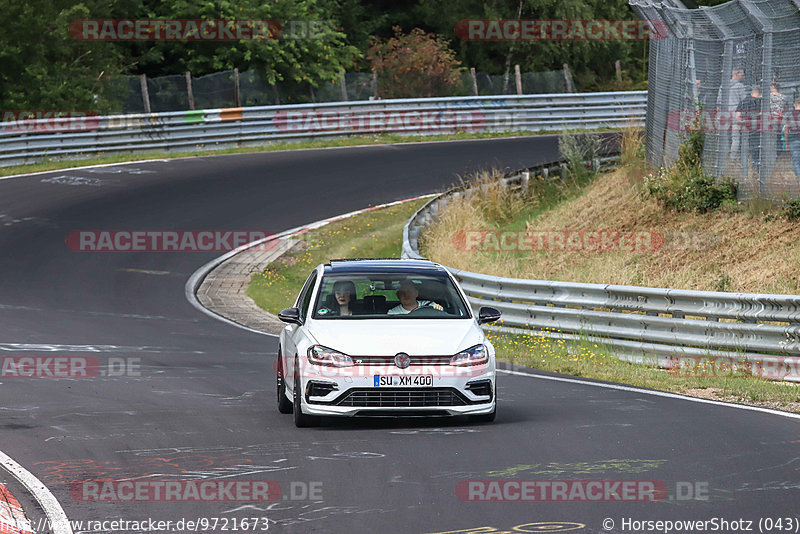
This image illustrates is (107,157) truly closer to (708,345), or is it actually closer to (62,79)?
(62,79)

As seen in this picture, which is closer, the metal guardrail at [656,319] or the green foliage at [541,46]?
the metal guardrail at [656,319]

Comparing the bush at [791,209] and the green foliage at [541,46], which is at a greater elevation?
the green foliage at [541,46]

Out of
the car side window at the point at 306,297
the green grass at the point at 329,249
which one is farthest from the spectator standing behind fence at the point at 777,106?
the car side window at the point at 306,297

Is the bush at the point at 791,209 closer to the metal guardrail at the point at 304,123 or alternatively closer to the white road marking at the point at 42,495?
the white road marking at the point at 42,495

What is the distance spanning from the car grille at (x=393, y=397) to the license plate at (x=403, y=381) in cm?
4

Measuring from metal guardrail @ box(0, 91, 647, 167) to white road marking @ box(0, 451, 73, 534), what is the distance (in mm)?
25761

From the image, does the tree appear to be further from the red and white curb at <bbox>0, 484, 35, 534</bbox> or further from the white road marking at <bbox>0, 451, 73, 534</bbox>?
the red and white curb at <bbox>0, 484, 35, 534</bbox>

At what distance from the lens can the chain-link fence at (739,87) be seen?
19547mm

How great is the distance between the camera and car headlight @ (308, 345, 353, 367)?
35.6ft

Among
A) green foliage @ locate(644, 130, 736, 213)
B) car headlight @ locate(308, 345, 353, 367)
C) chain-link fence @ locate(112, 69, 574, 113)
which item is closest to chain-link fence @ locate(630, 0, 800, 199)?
green foliage @ locate(644, 130, 736, 213)

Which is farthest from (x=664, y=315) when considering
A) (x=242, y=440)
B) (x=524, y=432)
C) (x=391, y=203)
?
(x=391, y=203)

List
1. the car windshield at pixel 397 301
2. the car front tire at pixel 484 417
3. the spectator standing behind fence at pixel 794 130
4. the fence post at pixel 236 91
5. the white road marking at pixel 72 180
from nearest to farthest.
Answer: the car front tire at pixel 484 417, the car windshield at pixel 397 301, the spectator standing behind fence at pixel 794 130, the white road marking at pixel 72 180, the fence post at pixel 236 91

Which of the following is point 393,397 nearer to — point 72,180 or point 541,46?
point 72,180

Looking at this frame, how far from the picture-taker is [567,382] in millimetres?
14273
